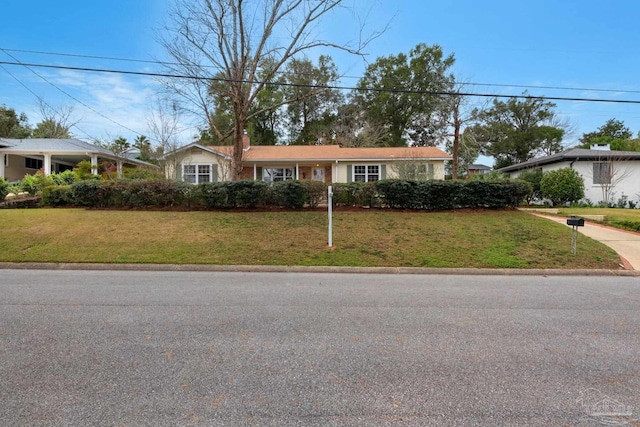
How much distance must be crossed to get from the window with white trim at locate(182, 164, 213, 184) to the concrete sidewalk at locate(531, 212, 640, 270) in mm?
19740

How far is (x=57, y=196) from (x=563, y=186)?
2551 centimetres

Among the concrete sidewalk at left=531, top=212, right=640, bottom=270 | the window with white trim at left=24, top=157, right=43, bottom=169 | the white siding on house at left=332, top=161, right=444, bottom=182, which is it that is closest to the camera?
the concrete sidewalk at left=531, top=212, right=640, bottom=270

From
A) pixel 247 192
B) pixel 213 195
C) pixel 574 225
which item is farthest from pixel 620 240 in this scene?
pixel 213 195

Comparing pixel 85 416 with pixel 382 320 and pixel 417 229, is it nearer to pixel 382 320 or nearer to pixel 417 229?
pixel 382 320

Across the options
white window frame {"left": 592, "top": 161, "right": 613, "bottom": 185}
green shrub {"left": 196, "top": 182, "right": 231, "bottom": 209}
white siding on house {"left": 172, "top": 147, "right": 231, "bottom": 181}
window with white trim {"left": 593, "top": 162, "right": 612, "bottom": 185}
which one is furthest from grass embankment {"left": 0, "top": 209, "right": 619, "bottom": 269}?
window with white trim {"left": 593, "top": 162, "right": 612, "bottom": 185}

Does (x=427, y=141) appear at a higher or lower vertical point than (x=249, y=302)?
higher

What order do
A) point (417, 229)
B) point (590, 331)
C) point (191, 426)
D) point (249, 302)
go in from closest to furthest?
point (191, 426) < point (590, 331) < point (249, 302) < point (417, 229)

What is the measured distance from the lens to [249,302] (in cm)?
529

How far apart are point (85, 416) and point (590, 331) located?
203 inches

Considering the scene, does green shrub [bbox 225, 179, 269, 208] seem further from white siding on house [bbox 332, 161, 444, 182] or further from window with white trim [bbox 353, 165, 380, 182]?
window with white trim [bbox 353, 165, 380, 182]

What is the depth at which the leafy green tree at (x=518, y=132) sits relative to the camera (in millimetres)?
41906

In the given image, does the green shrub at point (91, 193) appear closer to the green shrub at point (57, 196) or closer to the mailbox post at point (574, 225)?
the green shrub at point (57, 196)

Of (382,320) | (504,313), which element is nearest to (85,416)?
(382,320)

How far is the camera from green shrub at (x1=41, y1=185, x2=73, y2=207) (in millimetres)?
14488
